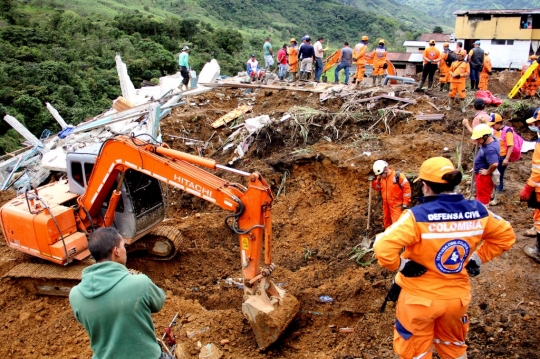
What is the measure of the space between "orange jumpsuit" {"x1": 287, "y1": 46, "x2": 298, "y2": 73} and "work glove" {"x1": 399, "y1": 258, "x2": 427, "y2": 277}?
1363cm

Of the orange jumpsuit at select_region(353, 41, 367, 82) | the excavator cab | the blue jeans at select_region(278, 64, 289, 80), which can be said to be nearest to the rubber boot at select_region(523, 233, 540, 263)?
the excavator cab

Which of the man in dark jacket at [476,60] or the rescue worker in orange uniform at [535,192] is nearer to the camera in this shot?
the rescue worker in orange uniform at [535,192]

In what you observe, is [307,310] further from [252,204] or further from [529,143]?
[529,143]

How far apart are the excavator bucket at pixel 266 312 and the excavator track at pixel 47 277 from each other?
9.29 ft

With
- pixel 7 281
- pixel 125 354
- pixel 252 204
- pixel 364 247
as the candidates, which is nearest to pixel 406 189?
pixel 364 247

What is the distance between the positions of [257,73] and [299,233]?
10347mm

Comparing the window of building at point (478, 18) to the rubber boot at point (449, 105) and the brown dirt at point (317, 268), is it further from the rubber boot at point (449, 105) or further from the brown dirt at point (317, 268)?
the rubber boot at point (449, 105)

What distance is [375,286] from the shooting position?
596cm

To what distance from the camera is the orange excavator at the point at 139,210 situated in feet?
17.0

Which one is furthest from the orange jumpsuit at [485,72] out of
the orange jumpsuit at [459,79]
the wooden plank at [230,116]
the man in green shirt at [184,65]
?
the man in green shirt at [184,65]

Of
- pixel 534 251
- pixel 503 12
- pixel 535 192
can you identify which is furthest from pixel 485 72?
pixel 503 12

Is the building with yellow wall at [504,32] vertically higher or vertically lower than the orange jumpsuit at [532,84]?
higher

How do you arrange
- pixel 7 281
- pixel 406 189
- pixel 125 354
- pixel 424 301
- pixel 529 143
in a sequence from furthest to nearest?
pixel 529 143 → pixel 7 281 → pixel 406 189 → pixel 424 301 → pixel 125 354

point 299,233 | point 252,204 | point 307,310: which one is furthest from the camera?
point 299,233
